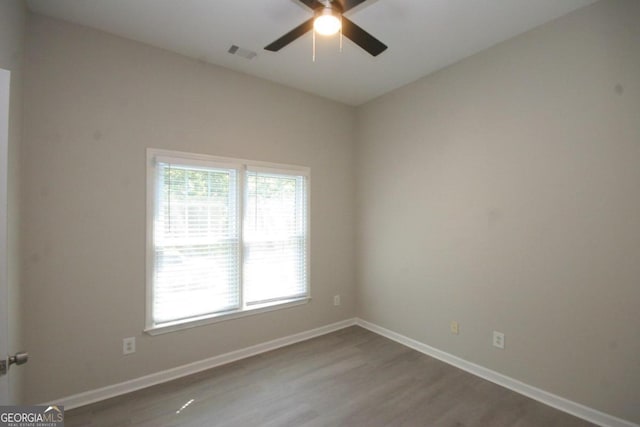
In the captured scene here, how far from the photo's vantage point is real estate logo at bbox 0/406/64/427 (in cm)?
121

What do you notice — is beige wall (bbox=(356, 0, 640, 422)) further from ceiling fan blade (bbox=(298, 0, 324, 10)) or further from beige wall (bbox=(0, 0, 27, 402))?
beige wall (bbox=(0, 0, 27, 402))

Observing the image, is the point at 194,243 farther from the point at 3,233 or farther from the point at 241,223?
the point at 3,233

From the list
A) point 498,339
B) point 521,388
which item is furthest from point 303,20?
point 521,388

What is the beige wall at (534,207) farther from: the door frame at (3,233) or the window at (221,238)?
the door frame at (3,233)

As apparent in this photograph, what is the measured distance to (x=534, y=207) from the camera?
2.35 metres

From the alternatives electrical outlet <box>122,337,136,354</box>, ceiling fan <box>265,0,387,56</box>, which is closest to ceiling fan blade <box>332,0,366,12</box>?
ceiling fan <box>265,0,387,56</box>

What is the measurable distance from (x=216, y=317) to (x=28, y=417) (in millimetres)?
1441

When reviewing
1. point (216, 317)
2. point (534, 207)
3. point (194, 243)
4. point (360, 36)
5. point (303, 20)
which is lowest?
point (216, 317)

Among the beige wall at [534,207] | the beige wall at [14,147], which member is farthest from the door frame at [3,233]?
the beige wall at [534,207]

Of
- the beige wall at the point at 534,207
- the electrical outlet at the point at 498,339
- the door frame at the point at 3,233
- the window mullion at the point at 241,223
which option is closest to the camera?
the door frame at the point at 3,233

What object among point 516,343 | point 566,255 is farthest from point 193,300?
point 566,255

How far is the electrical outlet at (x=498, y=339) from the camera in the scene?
2530 mm

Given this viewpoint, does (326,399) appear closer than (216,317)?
Yes

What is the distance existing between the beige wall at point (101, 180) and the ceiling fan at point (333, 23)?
4.13ft
